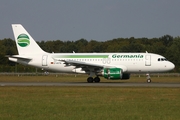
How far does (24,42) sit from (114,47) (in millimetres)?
79821

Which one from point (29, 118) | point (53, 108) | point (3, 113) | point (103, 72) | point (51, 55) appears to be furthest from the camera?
point (51, 55)

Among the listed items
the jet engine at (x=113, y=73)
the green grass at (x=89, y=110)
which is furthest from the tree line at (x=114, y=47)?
the green grass at (x=89, y=110)

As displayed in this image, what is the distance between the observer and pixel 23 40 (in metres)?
49.3

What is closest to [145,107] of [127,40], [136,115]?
[136,115]

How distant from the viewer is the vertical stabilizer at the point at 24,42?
4894 cm

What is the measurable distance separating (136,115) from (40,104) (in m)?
5.64

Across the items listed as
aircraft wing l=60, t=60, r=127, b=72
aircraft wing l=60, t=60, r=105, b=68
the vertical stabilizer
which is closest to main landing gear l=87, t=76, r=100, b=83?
aircraft wing l=60, t=60, r=127, b=72

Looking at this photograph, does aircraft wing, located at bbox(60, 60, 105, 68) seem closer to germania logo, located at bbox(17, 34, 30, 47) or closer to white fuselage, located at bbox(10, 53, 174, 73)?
white fuselage, located at bbox(10, 53, 174, 73)

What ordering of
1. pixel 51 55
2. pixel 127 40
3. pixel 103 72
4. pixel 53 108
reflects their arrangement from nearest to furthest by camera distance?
1. pixel 53 108
2. pixel 103 72
3. pixel 51 55
4. pixel 127 40

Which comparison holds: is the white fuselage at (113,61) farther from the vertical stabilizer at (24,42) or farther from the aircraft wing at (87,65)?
the vertical stabilizer at (24,42)

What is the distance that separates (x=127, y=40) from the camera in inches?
5787

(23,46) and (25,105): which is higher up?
(23,46)

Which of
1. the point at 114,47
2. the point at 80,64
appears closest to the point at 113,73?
the point at 80,64

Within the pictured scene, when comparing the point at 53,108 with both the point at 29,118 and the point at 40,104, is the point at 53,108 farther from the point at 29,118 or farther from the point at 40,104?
the point at 29,118
